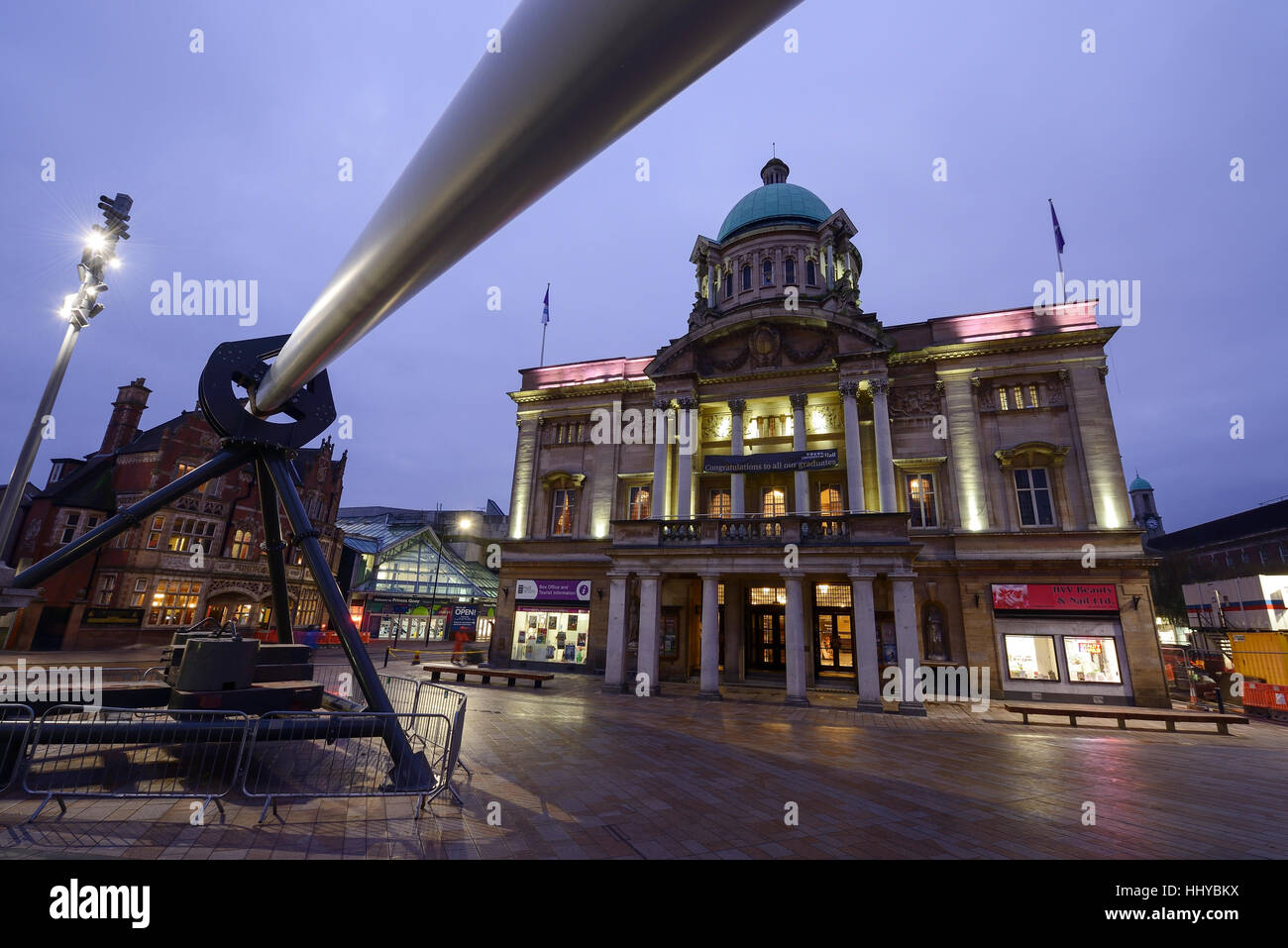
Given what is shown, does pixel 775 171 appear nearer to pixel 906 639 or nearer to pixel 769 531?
pixel 769 531

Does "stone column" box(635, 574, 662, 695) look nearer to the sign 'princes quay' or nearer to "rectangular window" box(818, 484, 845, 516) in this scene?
the sign 'princes quay'

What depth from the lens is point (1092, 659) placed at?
1947 cm

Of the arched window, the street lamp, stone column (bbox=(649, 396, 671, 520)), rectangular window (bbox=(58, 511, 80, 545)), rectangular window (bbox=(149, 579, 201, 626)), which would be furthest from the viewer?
rectangular window (bbox=(149, 579, 201, 626))

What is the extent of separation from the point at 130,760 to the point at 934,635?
23.0m

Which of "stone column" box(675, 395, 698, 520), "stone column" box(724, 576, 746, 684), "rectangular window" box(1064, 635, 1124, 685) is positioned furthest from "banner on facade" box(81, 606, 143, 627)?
"rectangular window" box(1064, 635, 1124, 685)

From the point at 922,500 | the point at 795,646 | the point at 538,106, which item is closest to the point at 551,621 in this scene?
the point at 795,646

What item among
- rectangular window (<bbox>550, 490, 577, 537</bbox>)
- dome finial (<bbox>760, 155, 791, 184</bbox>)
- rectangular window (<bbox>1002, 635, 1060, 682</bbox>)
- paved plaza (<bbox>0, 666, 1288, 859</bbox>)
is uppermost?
dome finial (<bbox>760, 155, 791, 184</bbox>)

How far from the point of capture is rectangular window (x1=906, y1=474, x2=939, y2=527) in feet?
74.2

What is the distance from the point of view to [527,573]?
89.6ft

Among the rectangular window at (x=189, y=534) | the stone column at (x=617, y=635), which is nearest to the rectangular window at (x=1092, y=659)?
the stone column at (x=617, y=635)

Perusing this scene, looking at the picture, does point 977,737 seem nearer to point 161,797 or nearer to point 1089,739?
point 1089,739

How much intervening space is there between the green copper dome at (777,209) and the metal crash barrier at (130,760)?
3350 centimetres

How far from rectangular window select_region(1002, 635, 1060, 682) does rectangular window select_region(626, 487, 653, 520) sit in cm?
1545
